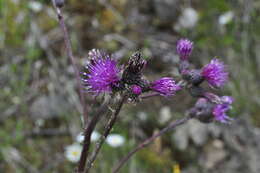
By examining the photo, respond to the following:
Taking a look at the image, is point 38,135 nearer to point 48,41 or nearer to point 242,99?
point 48,41

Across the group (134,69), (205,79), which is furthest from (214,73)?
(134,69)

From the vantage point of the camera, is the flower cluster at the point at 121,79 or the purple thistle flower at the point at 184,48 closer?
the flower cluster at the point at 121,79

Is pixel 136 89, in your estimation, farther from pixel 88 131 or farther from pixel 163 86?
pixel 88 131

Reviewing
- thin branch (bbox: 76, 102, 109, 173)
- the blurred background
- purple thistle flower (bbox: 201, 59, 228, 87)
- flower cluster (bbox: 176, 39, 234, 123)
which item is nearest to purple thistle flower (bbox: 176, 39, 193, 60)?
flower cluster (bbox: 176, 39, 234, 123)

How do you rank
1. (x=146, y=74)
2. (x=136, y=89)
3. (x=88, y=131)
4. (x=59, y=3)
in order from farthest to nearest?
(x=146, y=74), (x=59, y=3), (x=88, y=131), (x=136, y=89)

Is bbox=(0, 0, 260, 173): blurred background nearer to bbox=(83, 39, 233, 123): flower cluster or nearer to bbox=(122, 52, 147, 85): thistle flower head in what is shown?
bbox=(83, 39, 233, 123): flower cluster

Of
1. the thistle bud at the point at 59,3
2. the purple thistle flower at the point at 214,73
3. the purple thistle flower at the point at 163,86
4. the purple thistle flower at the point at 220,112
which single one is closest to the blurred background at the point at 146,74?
the purple thistle flower at the point at 220,112

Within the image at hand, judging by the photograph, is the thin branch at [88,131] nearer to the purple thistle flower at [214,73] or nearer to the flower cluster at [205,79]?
the flower cluster at [205,79]

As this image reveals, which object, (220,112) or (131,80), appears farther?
(220,112)
